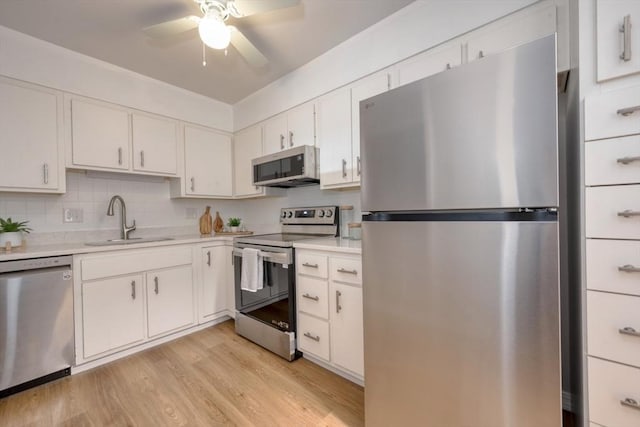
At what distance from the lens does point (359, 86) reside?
2.03 metres

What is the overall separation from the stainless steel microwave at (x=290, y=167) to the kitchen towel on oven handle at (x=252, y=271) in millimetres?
714

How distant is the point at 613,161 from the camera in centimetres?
85

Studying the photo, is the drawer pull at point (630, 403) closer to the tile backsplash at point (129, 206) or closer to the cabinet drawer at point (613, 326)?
the cabinet drawer at point (613, 326)

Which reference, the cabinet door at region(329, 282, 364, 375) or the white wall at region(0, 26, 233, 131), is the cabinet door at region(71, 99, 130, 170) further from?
the cabinet door at region(329, 282, 364, 375)

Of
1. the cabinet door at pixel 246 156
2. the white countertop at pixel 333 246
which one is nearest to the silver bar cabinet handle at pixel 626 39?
the white countertop at pixel 333 246

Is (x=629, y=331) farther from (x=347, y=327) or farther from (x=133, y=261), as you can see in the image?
(x=133, y=261)

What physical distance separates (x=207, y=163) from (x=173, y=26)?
161 cm

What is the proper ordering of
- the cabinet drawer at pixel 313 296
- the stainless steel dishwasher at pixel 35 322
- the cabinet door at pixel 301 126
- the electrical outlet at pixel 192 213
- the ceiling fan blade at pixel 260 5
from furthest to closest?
1. the electrical outlet at pixel 192 213
2. the cabinet door at pixel 301 126
3. the cabinet drawer at pixel 313 296
4. the stainless steel dishwasher at pixel 35 322
5. the ceiling fan blade at pixel 260 5

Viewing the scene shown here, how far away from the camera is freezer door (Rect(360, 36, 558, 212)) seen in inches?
31.8

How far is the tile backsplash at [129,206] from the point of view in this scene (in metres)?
2.21

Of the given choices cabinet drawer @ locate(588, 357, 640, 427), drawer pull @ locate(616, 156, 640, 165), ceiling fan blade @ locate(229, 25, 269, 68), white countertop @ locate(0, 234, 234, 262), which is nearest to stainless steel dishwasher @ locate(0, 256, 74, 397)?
white countertop @ locate(0, 234, 234, 262)

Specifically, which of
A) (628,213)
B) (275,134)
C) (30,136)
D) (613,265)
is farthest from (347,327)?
(30,136)

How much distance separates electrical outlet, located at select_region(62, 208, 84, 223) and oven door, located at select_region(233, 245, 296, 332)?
1476mm

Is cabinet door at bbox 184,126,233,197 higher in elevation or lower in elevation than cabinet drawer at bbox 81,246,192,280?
higher
